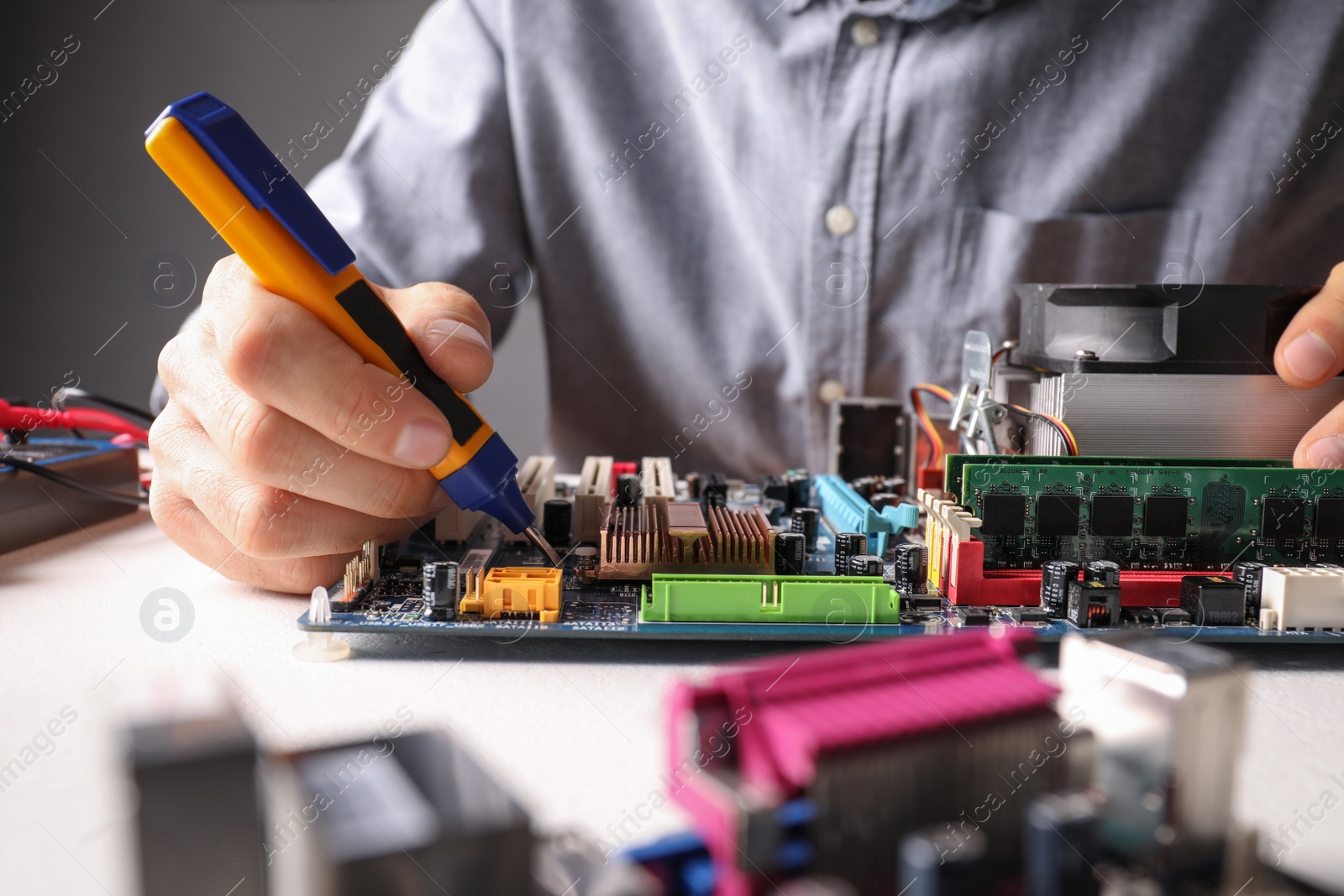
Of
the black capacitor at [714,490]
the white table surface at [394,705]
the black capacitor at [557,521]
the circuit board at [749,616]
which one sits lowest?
the white table surface at [394,705]

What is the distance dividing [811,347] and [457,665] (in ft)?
5.74

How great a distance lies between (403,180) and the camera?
9.32 feet

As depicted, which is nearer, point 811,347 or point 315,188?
point 811,347

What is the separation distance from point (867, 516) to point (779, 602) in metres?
0.36

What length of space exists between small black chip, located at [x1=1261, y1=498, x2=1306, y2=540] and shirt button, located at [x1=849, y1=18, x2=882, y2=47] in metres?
1.67

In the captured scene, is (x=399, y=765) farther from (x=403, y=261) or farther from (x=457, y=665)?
(x=403, y=261)

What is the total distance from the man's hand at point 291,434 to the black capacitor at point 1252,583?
108 centimetres

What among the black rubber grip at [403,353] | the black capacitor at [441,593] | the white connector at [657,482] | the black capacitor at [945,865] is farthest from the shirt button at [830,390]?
the black capacitor at [945,865]

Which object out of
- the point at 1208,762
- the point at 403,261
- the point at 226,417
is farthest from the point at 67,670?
the point at 403,261

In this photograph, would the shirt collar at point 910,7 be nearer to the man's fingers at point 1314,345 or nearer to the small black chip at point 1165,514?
the man's fingers at point 1314,345

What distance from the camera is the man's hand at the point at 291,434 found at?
1264 millimetres

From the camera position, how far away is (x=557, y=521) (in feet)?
4.91

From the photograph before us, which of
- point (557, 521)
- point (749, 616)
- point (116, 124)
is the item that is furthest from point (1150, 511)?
point (116, 124)

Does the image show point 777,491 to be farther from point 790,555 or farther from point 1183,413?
point 1183,413
